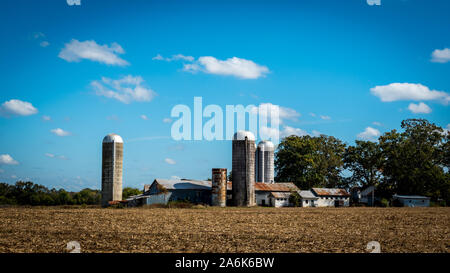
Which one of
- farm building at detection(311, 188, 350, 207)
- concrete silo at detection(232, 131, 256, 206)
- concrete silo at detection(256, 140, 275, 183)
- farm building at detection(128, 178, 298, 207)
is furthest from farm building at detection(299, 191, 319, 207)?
concrete silo at detection(232, 131, 256, 206)

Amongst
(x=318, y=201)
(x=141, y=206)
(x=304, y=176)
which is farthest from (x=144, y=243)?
(x=304, y=176)

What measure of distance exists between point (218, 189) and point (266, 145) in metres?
17.7

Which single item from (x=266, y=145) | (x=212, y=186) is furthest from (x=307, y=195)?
(x=212, y=186)

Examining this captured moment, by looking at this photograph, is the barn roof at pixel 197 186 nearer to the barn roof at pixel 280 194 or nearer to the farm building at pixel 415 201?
the barn roof at pixel 280 194

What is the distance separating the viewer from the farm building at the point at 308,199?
59312 mm

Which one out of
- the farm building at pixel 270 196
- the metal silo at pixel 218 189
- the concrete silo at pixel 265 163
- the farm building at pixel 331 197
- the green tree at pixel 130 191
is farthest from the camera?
the concrete silo at pixel 265 163

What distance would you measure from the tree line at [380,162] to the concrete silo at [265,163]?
261 inches

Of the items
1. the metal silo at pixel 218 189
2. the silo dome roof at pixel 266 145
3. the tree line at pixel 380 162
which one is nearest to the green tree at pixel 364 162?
the tree line at pixel 380 162

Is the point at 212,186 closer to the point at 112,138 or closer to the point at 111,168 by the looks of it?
the point at 111,168

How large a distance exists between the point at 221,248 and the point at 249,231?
587cm

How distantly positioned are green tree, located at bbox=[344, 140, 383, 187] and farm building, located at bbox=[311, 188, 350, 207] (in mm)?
11193

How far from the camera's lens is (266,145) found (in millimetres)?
67500

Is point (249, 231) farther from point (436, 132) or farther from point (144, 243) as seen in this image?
point (436, 132)
